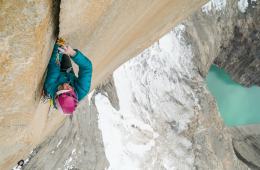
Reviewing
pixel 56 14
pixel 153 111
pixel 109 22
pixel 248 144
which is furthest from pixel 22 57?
pixel 248 144

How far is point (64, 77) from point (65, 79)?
0.09 feet

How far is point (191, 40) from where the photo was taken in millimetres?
14336

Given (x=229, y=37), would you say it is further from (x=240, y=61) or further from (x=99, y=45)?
(x=99, y=45)

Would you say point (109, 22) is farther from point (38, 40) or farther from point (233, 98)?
point (233, 98)

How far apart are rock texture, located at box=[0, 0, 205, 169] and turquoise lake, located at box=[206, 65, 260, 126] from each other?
15354mm

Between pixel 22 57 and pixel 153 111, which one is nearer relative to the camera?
pixel 22 57

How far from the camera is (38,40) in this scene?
10.9 feet

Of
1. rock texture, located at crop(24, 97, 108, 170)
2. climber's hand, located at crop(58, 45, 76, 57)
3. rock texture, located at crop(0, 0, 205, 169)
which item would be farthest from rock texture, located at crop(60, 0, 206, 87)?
rock texture, located at crop(24, 97, 108, 170)

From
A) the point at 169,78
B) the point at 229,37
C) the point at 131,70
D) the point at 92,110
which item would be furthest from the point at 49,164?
the point at 229,37

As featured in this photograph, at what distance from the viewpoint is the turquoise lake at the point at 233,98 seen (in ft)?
68.1

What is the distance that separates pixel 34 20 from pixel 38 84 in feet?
3.65

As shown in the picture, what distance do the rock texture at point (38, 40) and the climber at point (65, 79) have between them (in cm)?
12

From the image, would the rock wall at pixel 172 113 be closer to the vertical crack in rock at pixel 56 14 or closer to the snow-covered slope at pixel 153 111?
the snow-covered slope at pixel 153 111

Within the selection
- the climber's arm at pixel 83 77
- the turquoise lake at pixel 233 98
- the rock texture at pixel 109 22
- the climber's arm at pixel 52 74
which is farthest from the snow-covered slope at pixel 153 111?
the turquoise lake at pixel 233 98
